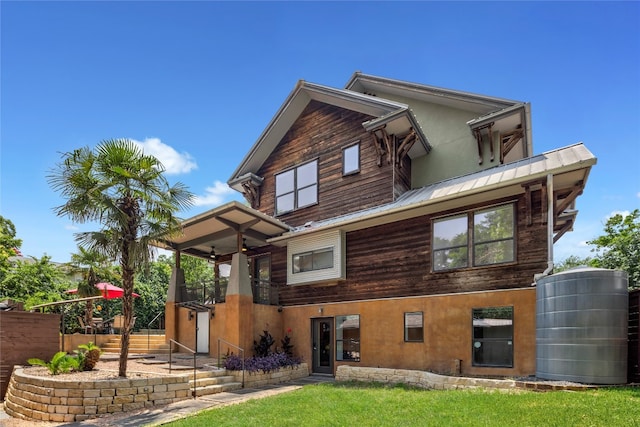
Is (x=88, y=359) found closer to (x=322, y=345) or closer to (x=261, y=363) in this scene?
(x=261, y=363)

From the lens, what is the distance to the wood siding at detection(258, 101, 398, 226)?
14359 millimetres

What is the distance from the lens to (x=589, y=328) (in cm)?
796

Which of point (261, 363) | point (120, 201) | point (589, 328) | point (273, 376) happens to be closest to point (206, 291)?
point (261, 363)

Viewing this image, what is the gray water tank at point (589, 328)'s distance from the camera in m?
7.83

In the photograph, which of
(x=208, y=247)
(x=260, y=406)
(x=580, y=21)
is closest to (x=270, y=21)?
(x=580, y=21)

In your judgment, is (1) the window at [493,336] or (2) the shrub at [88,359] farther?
(2) the shrub at [88,359]

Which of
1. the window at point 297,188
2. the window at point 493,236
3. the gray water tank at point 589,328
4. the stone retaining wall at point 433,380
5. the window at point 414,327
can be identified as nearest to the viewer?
the gray water tank at point 589,328

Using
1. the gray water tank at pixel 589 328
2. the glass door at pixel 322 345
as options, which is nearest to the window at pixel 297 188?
the glass door at pixel 322 345

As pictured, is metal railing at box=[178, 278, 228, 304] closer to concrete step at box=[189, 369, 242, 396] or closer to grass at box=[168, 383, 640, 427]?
concrete step at box=[189, 369, 242, 396]

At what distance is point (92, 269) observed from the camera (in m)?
18.2

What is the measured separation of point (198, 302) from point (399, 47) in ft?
39.7

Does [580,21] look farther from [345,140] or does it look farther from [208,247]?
[208,247]

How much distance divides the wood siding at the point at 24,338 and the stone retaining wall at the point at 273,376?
5.71 metres

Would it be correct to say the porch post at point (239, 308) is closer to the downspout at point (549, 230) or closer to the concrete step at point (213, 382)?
the concrete step at point (213, 382)
